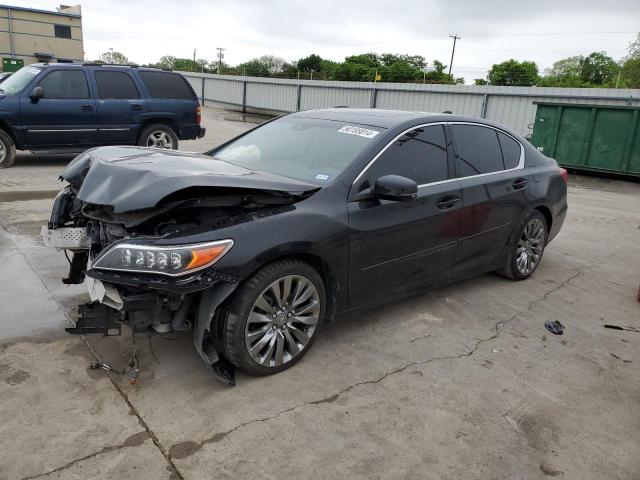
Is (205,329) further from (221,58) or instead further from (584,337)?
(221,58)

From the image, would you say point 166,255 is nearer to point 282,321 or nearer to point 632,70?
point 282,321

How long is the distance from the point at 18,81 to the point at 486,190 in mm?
9163

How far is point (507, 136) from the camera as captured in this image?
16.5 feet

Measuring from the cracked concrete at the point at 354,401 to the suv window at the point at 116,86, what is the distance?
6436 millimetres

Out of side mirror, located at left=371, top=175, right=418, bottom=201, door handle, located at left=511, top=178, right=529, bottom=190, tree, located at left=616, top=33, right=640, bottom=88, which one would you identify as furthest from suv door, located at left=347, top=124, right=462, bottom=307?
tree, located at left=616, top=33, right=640, bottom=88

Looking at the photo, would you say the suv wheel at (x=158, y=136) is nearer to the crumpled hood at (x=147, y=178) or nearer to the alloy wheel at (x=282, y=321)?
the crumpled hood at (x=147, y=178)

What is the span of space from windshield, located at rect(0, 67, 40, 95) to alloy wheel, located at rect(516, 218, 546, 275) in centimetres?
902

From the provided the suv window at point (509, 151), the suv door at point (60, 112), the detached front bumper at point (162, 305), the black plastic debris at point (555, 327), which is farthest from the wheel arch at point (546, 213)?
the suv door at point (60, 112)

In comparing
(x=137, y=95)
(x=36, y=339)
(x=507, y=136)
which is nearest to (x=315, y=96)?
(x=137, y=95)

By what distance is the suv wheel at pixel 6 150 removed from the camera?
948 cm

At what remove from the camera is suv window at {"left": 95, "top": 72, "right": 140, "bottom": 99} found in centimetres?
1012

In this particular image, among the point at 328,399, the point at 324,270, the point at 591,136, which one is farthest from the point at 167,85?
the point at 591,136

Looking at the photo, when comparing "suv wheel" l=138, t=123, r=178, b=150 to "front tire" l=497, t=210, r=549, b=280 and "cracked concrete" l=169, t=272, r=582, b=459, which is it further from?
"cracked concrete" l=169, t=272, r=582, b=459

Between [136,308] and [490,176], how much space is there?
3.21 meters
